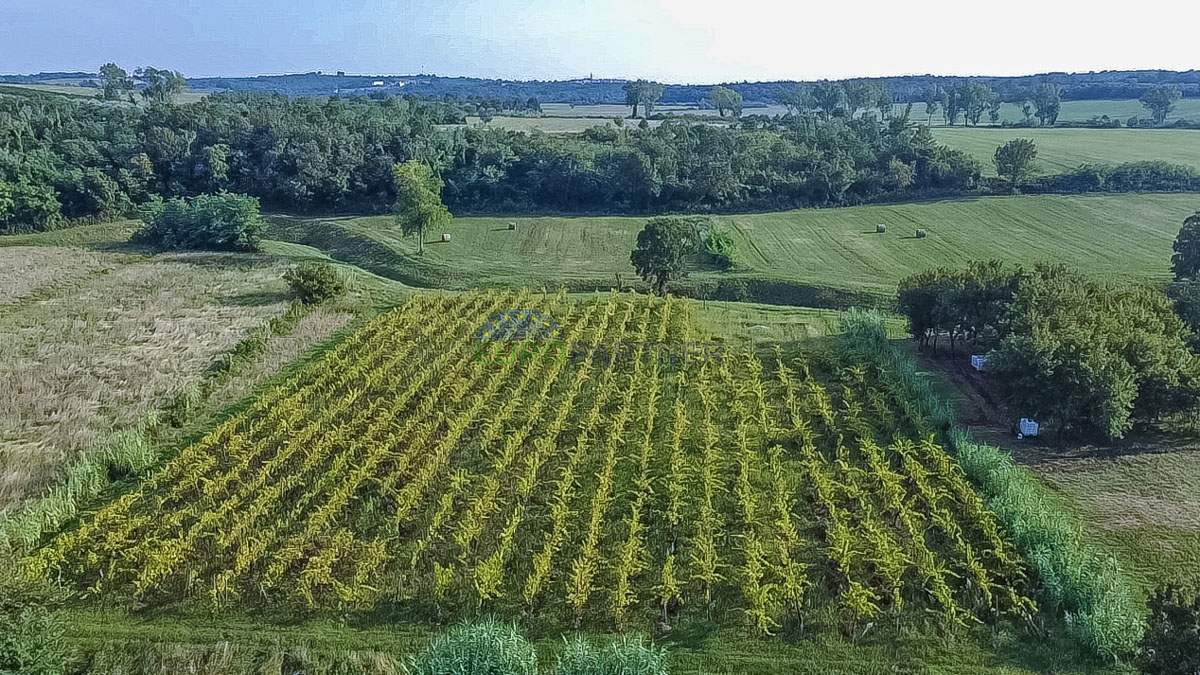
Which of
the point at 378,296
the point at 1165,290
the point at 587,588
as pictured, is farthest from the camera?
the point at 378,296

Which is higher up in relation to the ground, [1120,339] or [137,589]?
[1120,339]

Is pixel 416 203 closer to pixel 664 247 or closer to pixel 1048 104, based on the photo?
pixel 664 247

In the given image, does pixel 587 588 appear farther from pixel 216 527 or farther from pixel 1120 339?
pixel 1120 339

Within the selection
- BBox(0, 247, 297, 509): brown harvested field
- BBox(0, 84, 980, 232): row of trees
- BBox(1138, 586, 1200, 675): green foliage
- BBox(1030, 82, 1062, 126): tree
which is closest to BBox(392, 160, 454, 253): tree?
BBox(0, 247, 297, 509): brown harvested field

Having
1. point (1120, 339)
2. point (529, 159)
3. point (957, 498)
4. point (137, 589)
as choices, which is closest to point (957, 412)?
A: point (1120, 339)

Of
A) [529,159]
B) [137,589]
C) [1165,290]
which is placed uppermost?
[529,159]

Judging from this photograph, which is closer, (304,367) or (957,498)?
(957,498)

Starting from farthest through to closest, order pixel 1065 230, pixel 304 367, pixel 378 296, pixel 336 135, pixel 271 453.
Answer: pixel 336 135
pixel 1065 230
pixel 378 296
pixel 304 367
pixel 271 453

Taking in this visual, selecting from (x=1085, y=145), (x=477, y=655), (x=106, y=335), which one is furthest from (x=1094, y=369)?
(x=1085, y=145)
